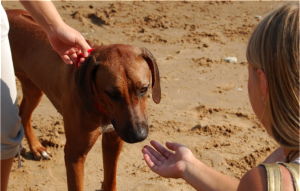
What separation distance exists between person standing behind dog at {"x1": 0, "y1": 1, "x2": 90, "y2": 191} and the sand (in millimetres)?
1102

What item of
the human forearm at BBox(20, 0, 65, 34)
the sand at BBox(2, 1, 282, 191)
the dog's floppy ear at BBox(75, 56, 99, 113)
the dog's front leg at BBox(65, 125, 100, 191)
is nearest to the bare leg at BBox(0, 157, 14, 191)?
the dog's front leg at BBox(65, 125, 100, 191)

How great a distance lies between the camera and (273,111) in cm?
168

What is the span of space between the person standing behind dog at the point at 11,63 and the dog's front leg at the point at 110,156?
85 cm

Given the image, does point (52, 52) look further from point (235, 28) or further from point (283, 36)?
point (235, 28)

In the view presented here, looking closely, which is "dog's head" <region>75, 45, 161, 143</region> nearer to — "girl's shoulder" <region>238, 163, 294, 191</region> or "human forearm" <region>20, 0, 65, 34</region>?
"human forearm" <region>20, 0, 65, 34</region>

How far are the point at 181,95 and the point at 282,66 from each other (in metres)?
3.63

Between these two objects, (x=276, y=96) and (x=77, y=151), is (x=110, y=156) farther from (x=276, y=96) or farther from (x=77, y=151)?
(x=276, y=96)

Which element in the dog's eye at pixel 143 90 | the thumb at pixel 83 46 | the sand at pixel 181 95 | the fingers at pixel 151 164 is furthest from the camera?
the sand at pixel 181 95

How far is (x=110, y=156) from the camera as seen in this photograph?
3.32 meters

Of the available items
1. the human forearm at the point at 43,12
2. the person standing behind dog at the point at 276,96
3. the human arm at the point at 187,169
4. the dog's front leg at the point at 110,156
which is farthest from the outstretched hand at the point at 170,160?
the human forearm at the point at 43,12

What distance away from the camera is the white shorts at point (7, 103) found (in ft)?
7.86

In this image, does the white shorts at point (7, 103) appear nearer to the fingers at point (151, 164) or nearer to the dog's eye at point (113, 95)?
the dog's eye at point (113, 95)

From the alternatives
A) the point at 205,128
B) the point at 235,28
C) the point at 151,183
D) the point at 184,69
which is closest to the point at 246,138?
the point at 205,128

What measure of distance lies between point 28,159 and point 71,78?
→ 1.57m
